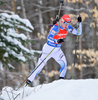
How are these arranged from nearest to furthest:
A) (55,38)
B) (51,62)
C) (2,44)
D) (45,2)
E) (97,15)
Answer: (2,44), (55,38), (97,15), (45,2), (51,62)

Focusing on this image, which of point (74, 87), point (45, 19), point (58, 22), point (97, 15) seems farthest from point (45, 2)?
point (74, 87)

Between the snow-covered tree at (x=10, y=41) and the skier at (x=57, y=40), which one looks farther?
the skier at (x=57, y=40)

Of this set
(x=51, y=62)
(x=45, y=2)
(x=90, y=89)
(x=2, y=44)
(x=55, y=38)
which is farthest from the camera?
(x=51, y=62)

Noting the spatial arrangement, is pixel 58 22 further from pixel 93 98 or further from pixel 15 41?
pixel 93 98

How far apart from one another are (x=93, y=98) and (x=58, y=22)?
314cm

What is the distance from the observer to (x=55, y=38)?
5.09 m

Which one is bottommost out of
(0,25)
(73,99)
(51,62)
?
(51,62)

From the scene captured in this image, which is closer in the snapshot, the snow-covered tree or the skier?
the snow-covered tree

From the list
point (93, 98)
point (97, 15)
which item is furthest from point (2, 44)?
point (97, 15)

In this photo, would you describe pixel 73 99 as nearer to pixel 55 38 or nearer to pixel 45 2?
pixel 55 38

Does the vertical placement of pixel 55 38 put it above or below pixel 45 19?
below

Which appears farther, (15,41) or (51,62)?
(51,62)

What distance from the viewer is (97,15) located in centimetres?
899

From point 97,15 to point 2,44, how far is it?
5.93 metres
